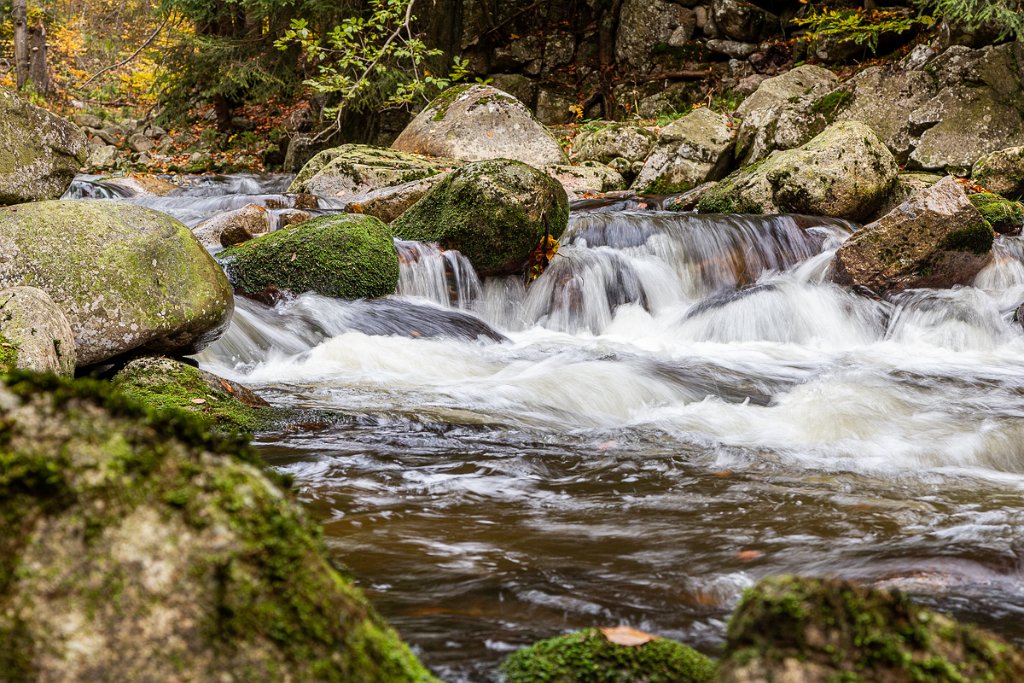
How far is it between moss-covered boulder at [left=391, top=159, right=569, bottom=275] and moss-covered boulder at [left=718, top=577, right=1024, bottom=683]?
25.7ft

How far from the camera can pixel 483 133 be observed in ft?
48.4

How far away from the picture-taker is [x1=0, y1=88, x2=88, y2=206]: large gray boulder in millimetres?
7074

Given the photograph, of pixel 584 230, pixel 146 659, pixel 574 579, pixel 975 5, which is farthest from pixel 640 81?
pixel 146 659

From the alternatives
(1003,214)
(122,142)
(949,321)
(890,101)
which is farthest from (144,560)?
(122,142)

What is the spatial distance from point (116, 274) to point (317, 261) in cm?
308

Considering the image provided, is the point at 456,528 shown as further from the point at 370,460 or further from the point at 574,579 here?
the point at 370,460

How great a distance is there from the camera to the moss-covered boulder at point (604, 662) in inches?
74.8

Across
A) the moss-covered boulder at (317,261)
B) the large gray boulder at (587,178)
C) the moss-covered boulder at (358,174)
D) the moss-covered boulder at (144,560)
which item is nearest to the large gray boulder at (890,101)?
the large gray boulder at (587,178)

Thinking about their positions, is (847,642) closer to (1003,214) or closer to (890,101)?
(1003,214)

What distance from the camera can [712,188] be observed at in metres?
12.3

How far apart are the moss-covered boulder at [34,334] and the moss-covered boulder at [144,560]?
3112 millimetres

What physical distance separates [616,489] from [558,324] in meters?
5.50

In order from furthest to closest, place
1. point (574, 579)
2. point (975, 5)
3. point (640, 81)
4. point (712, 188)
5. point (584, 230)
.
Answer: point (640, 81) → point (975, 5) → point (712, 188) → point (584, 230) → point (574, 579)

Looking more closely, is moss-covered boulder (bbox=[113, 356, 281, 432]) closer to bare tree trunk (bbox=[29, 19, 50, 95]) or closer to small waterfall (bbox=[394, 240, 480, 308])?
small waterfall (bbox=[394, 240, 480, 308])
